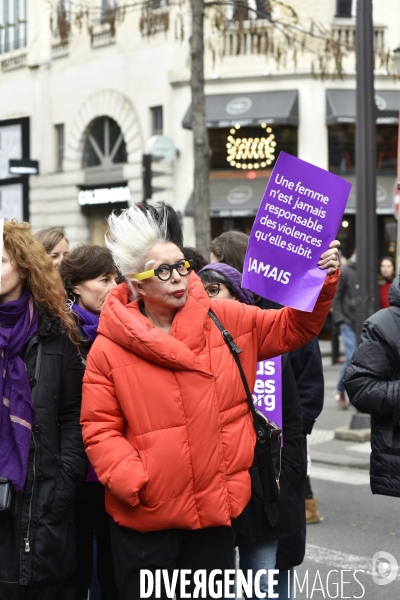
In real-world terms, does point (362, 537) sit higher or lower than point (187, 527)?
lower

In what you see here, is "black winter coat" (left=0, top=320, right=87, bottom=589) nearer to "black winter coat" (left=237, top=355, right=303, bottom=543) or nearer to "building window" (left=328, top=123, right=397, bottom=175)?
"black winter coat" (left=237, top=355, right=303, bottom=543)

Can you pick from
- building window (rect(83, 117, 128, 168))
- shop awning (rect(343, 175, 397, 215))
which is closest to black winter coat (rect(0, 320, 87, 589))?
shop awning (rect(343, 175, 397, 215))

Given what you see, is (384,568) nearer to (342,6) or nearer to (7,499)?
(7,499)

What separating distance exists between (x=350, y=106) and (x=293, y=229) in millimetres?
17144

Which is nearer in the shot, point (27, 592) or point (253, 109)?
point (27, 592)

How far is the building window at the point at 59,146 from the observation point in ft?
84.5

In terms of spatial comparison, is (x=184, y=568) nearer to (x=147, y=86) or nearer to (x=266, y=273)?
(x=266, y=273)

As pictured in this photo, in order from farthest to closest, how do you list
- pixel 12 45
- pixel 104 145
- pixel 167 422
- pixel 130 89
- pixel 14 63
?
pixel 12 45, pixel 14 63, pixel 104 145, pixel 130 89, pixel 167 422

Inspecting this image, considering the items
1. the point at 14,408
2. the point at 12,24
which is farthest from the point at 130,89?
the point at 14,408

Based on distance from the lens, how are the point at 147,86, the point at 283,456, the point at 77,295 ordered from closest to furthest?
the point at 283,456 < the point at 77,295 < the point at 147,86

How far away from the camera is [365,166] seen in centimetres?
995

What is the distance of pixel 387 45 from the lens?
2047cm

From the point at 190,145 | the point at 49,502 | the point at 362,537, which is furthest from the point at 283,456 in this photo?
the point at 190,145

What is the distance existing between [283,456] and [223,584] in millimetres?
761
